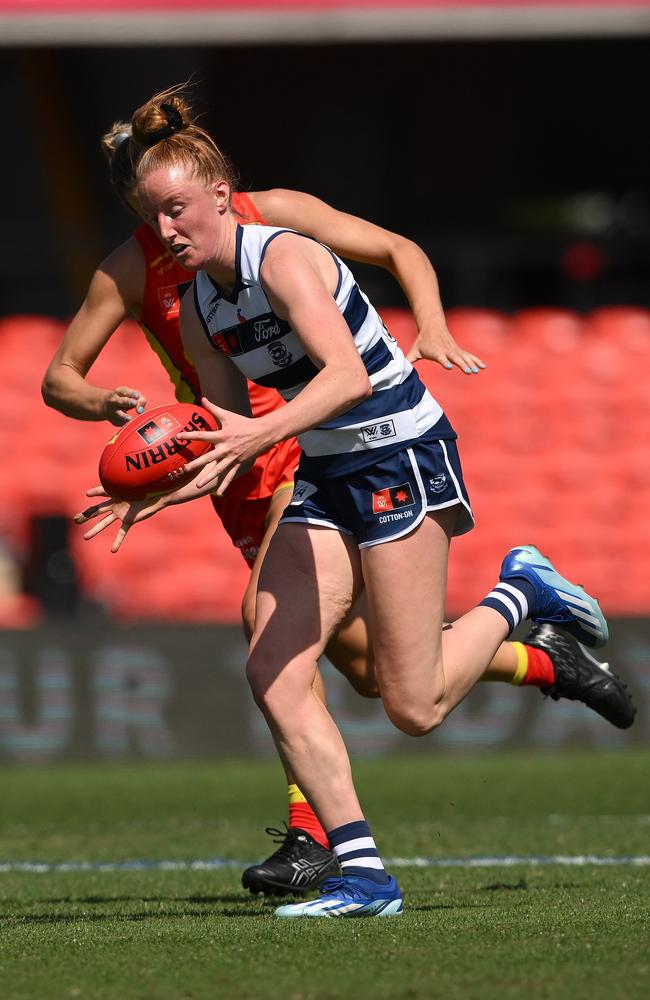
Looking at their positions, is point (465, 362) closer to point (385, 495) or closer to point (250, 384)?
point (385, 495)

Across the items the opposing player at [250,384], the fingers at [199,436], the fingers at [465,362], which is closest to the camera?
the fingers at [199,436]

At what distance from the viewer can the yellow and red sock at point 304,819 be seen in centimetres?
518

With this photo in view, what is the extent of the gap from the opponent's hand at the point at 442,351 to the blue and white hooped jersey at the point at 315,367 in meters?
0.25

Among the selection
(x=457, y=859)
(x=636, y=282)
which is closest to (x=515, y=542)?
(x=636, y=282)

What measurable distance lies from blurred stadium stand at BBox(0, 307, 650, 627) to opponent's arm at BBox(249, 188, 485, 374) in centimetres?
564

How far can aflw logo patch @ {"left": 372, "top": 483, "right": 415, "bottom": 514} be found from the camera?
438cm

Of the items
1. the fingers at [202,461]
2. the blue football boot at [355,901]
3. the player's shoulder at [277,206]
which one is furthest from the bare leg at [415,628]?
the player's shoulder at [277,206]

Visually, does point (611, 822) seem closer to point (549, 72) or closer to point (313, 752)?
point (313, 752)

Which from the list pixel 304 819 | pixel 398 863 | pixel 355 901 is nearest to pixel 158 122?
pixel 355 901

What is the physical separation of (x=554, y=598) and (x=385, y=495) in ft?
3.56

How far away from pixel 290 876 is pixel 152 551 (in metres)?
6.25

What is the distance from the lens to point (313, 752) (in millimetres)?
4344

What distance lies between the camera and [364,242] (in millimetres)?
5176

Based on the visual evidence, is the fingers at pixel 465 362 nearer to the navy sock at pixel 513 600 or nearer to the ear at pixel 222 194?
the navy sock at pixel 513 600
